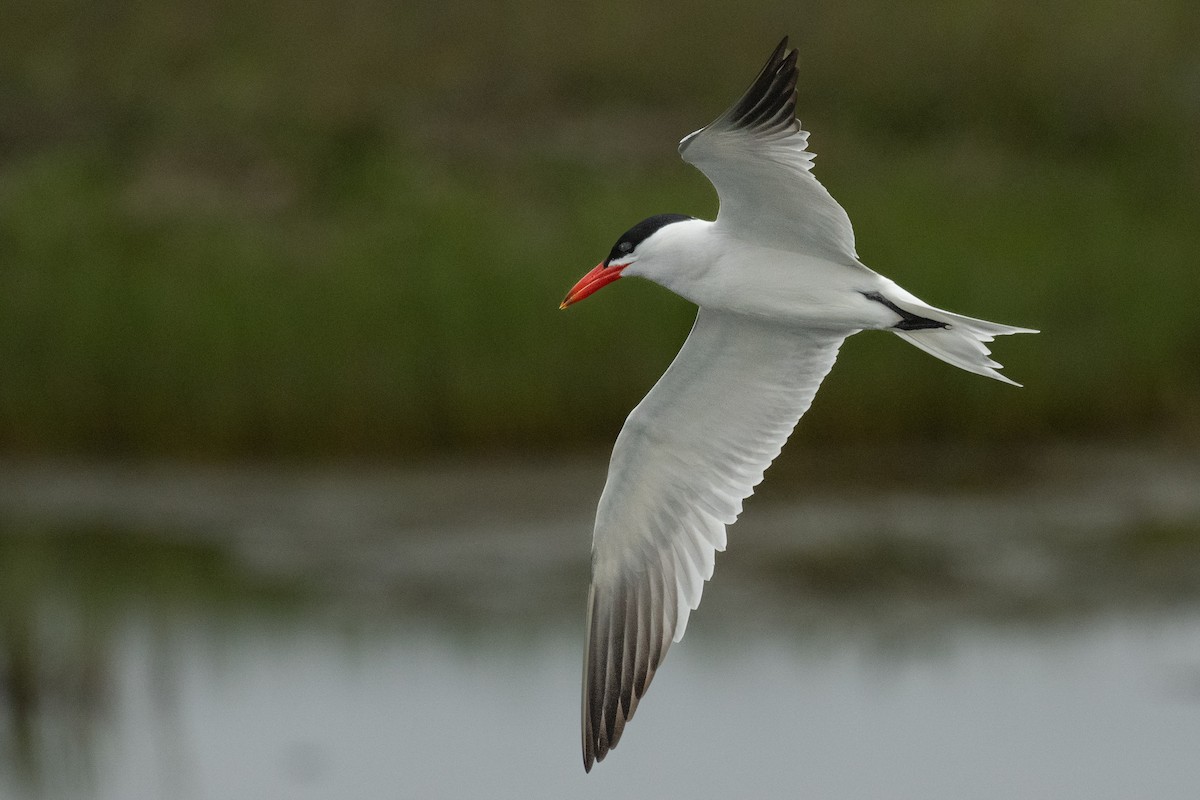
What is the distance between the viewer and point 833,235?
5.99 m

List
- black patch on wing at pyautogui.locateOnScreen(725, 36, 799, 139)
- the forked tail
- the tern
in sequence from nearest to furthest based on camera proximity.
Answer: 1. black patch on wing at pyautogui.locateOnScreen(725, 36, 799, 139)
2. the tern
3. the forked tail

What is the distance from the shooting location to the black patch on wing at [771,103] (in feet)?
18.2

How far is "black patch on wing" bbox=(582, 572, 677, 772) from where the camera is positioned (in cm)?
665

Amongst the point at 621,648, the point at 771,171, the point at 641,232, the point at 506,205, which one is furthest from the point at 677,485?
the point at 506,205

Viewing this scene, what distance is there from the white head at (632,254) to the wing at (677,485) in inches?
15.0

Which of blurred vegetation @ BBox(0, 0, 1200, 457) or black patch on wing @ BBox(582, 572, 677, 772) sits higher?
blurred vegetation @ BBox(0, 0, 1200, 457)

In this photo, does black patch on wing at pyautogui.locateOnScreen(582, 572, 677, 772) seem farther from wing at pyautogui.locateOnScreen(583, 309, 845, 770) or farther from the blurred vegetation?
the blurred vegetation

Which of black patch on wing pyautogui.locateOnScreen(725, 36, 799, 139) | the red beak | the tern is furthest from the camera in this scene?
the red beak

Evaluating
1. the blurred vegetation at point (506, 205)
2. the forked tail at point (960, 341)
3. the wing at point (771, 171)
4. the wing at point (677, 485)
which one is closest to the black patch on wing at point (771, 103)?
the wing at point (771, 171)

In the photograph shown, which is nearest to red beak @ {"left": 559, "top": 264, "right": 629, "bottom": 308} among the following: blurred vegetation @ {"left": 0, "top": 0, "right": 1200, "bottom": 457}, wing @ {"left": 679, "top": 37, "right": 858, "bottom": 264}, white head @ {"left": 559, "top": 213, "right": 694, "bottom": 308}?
white head @ {"left": 559, "top": 213, "right": 694, "bottom": 308}

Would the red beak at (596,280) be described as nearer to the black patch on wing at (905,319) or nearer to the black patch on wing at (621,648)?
the black patch on wing at (905,319)

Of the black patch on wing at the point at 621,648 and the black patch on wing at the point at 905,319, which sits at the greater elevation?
the black patch on wing at the point at 905,319

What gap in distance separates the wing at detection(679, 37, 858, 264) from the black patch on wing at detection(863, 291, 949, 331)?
13cm

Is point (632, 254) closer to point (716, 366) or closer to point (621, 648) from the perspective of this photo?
point (716, 366)
